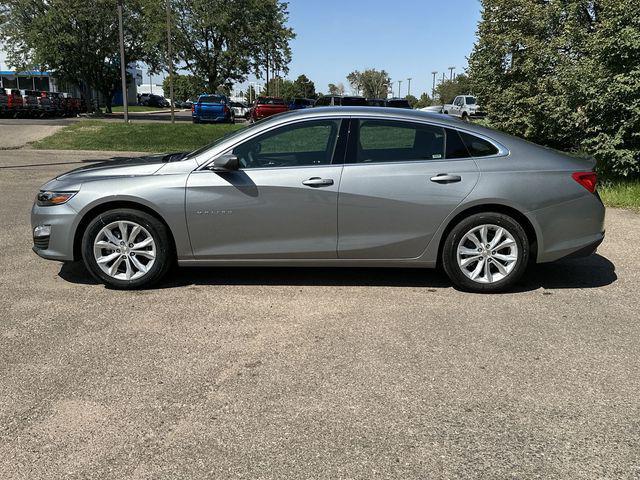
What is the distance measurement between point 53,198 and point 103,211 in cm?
45

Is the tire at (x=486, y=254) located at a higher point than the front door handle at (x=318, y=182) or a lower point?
lower

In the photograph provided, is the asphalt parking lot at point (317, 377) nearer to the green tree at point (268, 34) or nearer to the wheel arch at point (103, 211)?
the wheel arch at point (103, 211)

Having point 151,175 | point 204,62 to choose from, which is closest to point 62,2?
point 204,62

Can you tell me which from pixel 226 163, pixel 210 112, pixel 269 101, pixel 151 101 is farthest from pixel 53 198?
pixel 151 101

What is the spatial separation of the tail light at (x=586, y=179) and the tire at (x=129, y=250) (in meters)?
3.57

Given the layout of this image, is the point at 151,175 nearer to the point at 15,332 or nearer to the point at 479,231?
the point at 15,332

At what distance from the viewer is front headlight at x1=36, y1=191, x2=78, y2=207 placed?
4879 millimetres

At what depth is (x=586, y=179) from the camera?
16.1 feet

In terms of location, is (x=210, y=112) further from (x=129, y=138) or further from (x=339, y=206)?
(x=339, y=206)

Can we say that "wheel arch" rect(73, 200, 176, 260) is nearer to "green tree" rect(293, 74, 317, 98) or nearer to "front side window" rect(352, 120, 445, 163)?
"front side window" rect(352, 120, 445, 163)

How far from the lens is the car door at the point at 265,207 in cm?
478

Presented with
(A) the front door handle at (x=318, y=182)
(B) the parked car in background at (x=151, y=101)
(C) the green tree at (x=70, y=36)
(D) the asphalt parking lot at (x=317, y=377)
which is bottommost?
(D) the asphalt parking lot at (x=317, y=377)

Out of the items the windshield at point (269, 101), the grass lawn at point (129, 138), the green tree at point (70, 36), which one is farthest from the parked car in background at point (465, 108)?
the green tree at point (70, 36)

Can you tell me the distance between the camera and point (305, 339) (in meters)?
4.04
